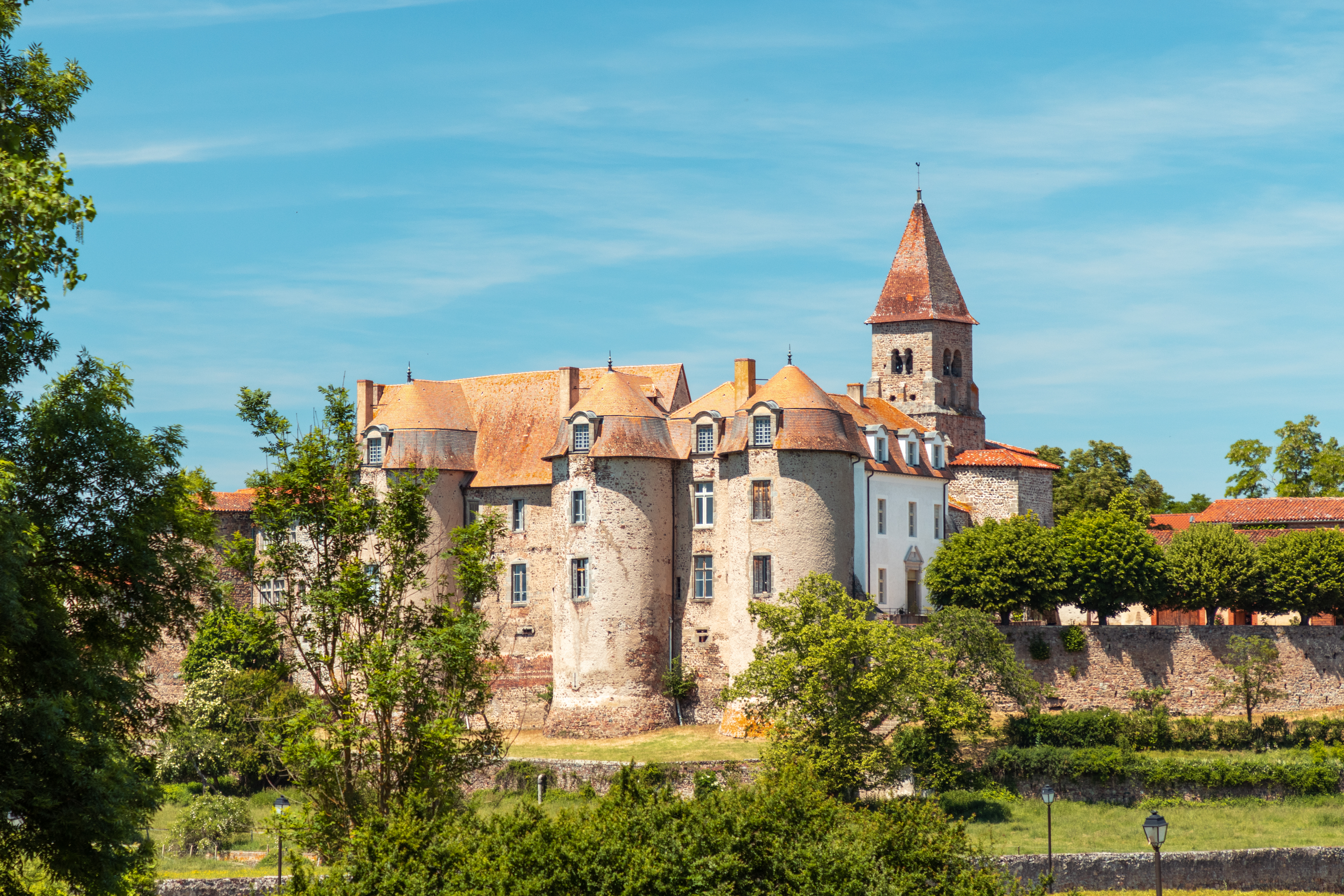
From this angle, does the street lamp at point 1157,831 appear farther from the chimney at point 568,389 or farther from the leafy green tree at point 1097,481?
the leafy green tree at point 1097,481

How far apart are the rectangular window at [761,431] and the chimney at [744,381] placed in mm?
2717

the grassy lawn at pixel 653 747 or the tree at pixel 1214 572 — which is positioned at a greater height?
the tree at pixel 1214 572

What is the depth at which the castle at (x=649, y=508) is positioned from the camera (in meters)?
61.9

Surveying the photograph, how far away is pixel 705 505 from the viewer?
64.6 meters

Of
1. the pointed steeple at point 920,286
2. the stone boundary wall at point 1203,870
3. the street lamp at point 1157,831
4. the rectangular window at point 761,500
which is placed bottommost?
the stone boundary wall at point 1203,870

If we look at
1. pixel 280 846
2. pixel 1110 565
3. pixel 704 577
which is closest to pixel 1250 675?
pixel 1110 565

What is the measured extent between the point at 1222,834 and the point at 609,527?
979 inches

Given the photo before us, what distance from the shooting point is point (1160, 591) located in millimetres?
68000

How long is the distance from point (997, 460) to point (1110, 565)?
36.4 feet

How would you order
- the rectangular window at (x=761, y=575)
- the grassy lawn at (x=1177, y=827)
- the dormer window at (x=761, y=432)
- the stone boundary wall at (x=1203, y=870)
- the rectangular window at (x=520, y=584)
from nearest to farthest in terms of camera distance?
1. the stone boundary wall at (x=1203, y=870)
2. the grassy lawn at (x=1177, y=827)
3. the rectangular window at (x=761, y=575)
4. the dormer window at (x=761, y=432)
5. the rectangular window at (x=520, y=584)

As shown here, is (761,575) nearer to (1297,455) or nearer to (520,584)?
(520,584)

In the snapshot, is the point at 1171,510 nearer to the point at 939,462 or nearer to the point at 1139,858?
the point at 939,462

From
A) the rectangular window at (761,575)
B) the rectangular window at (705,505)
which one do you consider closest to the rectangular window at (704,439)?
the rectangular window at (705,505)

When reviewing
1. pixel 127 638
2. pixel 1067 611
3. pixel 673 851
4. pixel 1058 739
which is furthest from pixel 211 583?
pixel 1067 611
